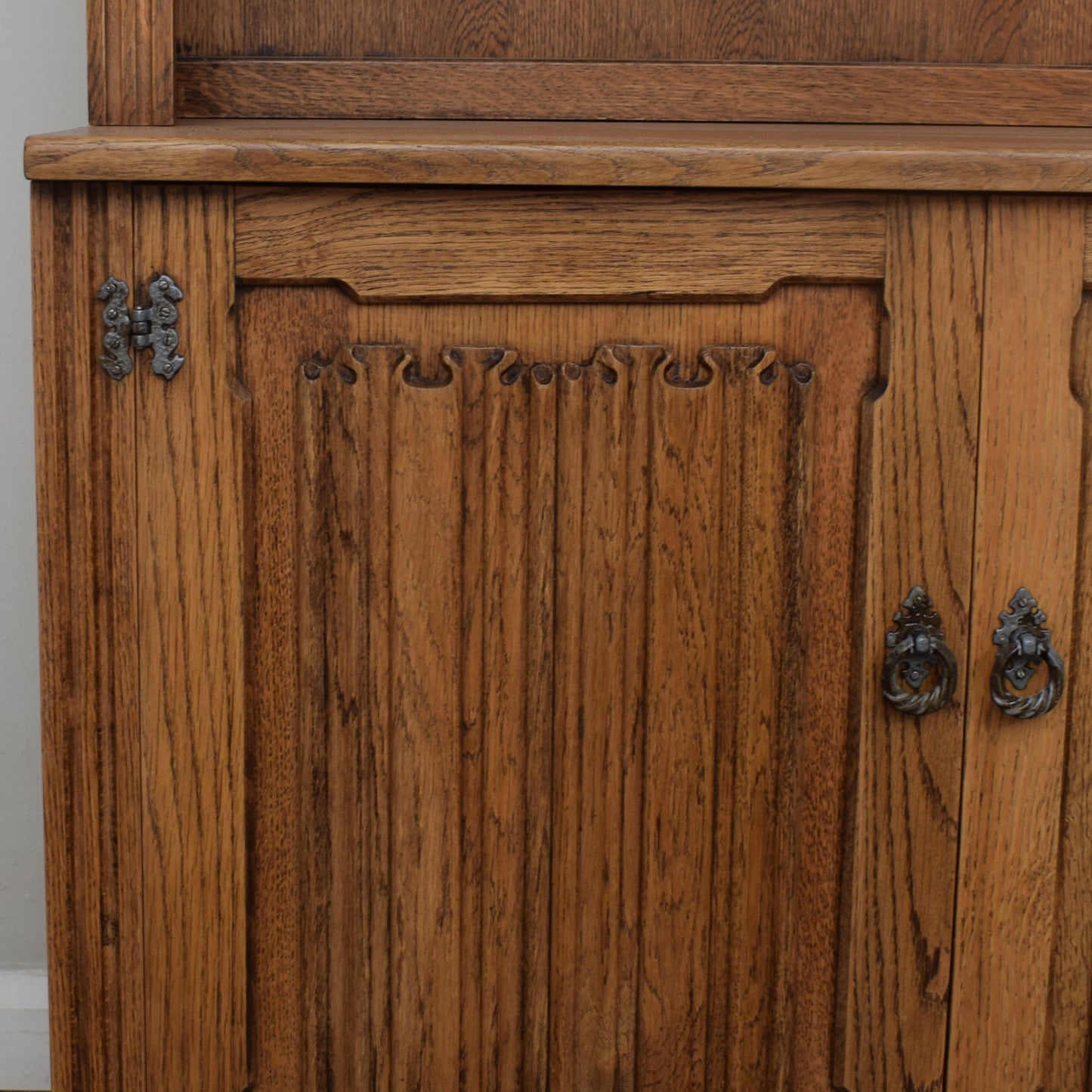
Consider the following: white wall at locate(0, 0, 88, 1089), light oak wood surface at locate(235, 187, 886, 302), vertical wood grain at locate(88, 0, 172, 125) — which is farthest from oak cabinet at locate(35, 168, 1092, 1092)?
white wall at locate(0, 0, 88, 1089)

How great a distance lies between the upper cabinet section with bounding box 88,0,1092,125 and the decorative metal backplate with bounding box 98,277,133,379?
30 centimetres

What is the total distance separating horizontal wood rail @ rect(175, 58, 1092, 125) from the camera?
1.03 m

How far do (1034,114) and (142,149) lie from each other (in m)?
0.71

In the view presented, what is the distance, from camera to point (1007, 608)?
84 centimetres

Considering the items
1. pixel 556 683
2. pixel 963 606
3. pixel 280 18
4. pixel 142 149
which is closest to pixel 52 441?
pixel 142 149

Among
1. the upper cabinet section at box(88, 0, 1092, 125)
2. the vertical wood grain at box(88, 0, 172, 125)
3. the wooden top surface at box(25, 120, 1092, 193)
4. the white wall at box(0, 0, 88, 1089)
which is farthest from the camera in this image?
the white wall at box(0, 0, 88, 1089)

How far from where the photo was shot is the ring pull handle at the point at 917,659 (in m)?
0.83

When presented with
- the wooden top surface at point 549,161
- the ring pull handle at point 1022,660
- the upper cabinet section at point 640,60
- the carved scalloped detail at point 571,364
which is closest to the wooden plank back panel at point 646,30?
the upper cabinet section at point 640,60

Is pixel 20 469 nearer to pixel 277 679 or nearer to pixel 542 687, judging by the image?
pixel 277 679

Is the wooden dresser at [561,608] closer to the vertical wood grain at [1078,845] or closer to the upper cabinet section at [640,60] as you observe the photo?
the vertical wood grain at [1078,845]

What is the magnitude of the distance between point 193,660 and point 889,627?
1.43ft

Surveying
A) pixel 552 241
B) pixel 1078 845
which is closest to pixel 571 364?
pixel 552 241

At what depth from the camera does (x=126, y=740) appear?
803mm

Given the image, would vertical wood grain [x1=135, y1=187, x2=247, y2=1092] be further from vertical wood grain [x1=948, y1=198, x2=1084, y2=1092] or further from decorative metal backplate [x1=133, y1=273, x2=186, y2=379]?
vertical wood grain [x1=948, y1=198, x2=1084, y2=1092]
